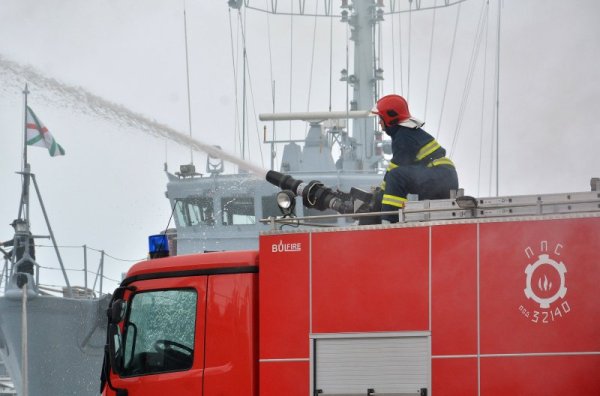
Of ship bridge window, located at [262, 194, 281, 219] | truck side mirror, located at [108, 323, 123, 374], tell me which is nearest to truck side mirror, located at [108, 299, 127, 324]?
truck side mirror, located at [108, 323, 123, 374]

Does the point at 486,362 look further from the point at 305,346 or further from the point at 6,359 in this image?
the point at 6,359

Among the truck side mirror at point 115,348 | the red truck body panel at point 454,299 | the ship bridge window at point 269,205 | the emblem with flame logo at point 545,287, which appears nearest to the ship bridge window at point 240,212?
the ship bridge window at point 269,205

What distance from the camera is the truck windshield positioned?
329 inches

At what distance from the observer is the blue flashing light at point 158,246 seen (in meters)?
9.05

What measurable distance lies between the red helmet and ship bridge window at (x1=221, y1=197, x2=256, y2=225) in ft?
44.4

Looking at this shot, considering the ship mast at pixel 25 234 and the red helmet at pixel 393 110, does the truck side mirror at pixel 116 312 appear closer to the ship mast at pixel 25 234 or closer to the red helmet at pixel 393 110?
the red helmet at pixel 393 110

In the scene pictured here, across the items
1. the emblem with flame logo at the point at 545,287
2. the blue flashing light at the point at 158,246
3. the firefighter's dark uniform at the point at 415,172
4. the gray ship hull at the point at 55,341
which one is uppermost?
the firefighter's dark uniform at the point at 415,172

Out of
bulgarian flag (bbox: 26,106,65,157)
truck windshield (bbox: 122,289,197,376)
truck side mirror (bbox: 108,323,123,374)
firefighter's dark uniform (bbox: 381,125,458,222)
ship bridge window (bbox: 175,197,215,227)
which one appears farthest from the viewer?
bulgarian flag (bbox: 26,106,65,157)

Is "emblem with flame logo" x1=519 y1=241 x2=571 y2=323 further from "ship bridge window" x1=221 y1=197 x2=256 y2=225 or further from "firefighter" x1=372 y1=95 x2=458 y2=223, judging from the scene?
"ship bridge window" x1=221 y1=197 x2=256 y2=225

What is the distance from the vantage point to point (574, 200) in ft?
24.2

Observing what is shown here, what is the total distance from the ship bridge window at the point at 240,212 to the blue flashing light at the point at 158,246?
13.5m

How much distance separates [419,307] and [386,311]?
0.25 m

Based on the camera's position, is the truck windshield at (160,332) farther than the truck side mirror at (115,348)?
No

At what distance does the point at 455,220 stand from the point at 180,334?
2.32 m
